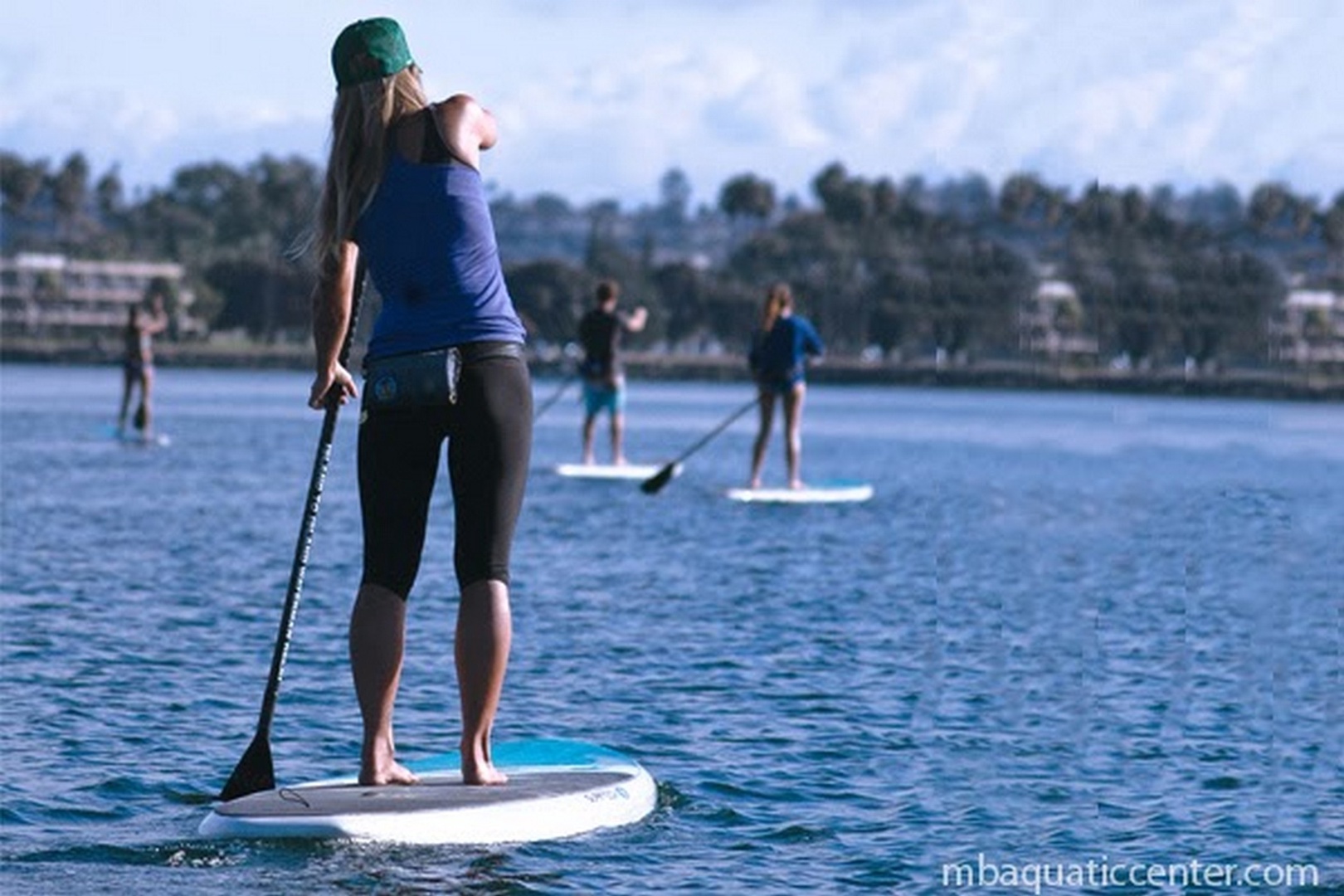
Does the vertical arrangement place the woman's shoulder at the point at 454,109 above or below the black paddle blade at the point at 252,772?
above

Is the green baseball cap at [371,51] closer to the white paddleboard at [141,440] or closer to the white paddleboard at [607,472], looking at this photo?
the white paddleboard at [607,472]

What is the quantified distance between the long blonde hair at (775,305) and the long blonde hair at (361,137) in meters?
17.9

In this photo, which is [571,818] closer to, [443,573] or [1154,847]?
[1154,847]

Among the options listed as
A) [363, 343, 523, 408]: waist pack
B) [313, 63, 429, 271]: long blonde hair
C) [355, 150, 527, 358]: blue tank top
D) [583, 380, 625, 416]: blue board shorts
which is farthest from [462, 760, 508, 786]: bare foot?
[583, 380, 625, 416]: blue board shorts

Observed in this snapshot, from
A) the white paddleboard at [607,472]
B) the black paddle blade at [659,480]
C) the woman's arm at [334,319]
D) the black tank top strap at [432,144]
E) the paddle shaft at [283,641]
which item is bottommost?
the white paddleboard at [607,472]

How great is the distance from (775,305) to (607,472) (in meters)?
5.74

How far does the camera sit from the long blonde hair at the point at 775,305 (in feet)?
85.7

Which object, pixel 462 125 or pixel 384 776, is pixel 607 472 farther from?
pixel 462 125

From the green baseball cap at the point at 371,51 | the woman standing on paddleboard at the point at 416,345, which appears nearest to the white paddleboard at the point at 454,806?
the woman standing on paddleboard at the point at 416,345

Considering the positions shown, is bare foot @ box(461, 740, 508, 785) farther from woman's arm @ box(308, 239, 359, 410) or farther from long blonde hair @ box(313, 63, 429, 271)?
long blonde hair @ box(313, 63, 429, 271)

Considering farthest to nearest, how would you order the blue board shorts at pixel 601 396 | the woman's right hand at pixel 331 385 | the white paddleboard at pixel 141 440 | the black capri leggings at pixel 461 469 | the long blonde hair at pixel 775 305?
the white paddleboard at pixel 141 440, the blue board shorts at pixel 601 396, the long blonde hair at pixel 775 305, the woman's right hand at pixel 331 385, the black capri leggings at pixel 461 469

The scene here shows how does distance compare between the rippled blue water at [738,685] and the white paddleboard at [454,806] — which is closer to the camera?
the white paddleboard at [454,806]

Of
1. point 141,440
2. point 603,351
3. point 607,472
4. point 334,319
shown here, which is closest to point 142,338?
point 141,440

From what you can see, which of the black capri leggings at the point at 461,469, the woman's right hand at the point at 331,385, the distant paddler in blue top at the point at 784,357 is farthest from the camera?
the distant paddler in blue top at the point at 784,357
